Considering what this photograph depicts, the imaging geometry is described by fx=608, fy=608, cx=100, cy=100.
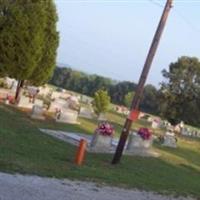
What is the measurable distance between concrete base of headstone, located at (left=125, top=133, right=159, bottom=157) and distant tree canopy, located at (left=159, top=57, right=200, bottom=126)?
3107cm

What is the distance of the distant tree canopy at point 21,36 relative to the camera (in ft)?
95.3

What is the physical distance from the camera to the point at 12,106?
96.4ft

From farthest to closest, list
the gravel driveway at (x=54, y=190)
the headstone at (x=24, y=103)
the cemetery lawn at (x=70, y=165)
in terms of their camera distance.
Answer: the headstone at (x=24, y=103), the cemetery lawn at (x=70, y=165), the gravel driveway at (x=54, y=190)

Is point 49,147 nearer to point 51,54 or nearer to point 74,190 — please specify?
point 74,190

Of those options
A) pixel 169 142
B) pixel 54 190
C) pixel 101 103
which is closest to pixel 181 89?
pixel 101 103

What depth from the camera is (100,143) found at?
73.4ft

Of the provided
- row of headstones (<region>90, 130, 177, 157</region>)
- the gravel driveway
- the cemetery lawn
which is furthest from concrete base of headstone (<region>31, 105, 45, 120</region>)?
the gravel driveway

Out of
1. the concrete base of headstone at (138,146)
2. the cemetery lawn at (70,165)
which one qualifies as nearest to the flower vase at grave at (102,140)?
the cemetery lawn at (70,165)

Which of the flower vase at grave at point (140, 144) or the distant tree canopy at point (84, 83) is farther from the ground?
the distant tree canopy at point (84, 83)

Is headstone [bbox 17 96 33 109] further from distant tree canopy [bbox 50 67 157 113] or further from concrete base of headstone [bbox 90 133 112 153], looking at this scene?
distant tree canopy [bbox 50 67 157 113]

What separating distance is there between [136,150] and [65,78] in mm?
76596

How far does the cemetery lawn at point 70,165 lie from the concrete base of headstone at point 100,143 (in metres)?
0.79

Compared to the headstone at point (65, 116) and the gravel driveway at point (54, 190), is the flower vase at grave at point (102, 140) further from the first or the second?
the gravel driveway at point (54, 190)

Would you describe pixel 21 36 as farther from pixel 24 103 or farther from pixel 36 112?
pixel 36 112
